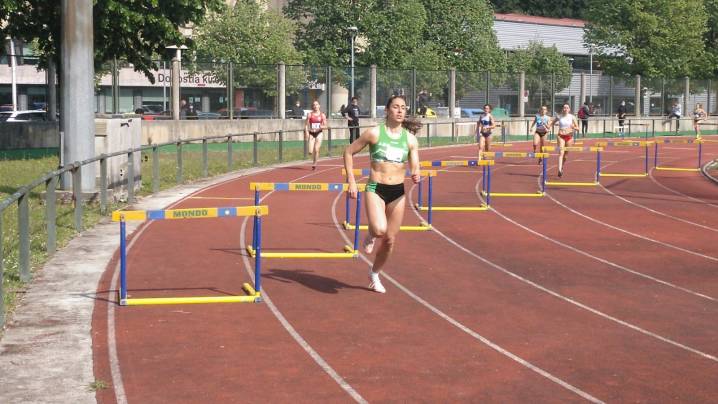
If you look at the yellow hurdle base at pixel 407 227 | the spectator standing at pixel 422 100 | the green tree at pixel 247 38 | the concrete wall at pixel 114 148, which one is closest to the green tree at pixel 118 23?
the concrete wall at pixel 114 148

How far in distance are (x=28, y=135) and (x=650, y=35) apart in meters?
46.8

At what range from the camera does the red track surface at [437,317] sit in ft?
25.3

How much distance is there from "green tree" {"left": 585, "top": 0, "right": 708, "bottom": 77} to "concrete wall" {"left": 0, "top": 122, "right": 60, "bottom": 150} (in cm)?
4480

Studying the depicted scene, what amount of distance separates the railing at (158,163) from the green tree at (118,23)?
9.50ft

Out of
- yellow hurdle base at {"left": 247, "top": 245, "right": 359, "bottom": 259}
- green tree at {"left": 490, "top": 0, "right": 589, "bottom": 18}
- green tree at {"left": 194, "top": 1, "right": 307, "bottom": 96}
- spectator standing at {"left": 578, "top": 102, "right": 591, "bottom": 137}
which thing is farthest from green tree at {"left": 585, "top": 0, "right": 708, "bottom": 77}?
yellow hurdle base at {"left": 247, "top": 245, "right": 359, "bottom": 259}

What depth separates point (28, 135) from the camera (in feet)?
109

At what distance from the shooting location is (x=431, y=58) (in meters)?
68.3

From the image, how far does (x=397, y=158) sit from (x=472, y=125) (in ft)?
121

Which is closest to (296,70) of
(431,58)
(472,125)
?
(472,125)

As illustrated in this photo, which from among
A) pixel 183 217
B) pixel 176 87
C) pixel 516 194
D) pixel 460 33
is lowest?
pixel 516 194

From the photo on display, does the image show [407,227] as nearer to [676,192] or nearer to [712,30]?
[676,192]

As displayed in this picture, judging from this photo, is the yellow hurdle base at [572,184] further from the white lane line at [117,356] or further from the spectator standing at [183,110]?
the spectator standing at [183,110]

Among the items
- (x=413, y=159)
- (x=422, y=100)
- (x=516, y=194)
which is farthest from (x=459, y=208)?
(x=422, y=100)

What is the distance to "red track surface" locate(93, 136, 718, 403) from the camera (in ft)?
25.3
